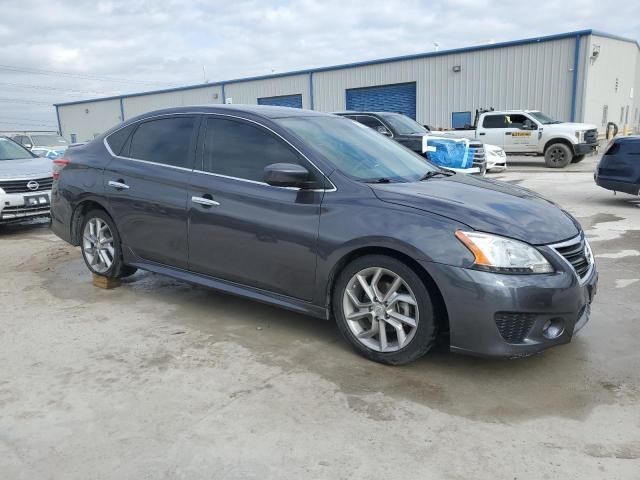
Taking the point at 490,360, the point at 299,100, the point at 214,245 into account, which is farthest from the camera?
the point at 299,100

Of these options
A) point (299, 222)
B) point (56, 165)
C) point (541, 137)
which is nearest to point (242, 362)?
point (299, 222)

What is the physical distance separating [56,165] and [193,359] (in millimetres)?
3101

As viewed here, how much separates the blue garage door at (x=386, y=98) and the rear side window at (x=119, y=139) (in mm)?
24499

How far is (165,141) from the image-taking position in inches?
189

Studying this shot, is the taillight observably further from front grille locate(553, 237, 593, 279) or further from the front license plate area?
front grille locate(553, 237, 593, 279)

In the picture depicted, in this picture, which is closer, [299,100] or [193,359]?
[193,359]

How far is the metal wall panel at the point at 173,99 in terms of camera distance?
37.2 m

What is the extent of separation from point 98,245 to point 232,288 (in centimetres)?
184

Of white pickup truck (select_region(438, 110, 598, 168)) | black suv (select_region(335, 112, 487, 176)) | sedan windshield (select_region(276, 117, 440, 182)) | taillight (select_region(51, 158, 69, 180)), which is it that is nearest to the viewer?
sedan windshield (select_region(276, 117, 440, 182))

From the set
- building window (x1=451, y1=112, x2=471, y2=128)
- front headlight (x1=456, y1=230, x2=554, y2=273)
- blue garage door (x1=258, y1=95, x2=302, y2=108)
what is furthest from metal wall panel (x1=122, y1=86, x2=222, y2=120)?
front headlight (x1=456, y1=230, x2=554, y2=273)

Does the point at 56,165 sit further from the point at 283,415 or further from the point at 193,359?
the point at 283,415

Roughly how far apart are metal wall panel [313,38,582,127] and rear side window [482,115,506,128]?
19.6 ft

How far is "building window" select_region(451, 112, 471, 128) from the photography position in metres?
26.4

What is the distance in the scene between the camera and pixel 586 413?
3020 millimetres
